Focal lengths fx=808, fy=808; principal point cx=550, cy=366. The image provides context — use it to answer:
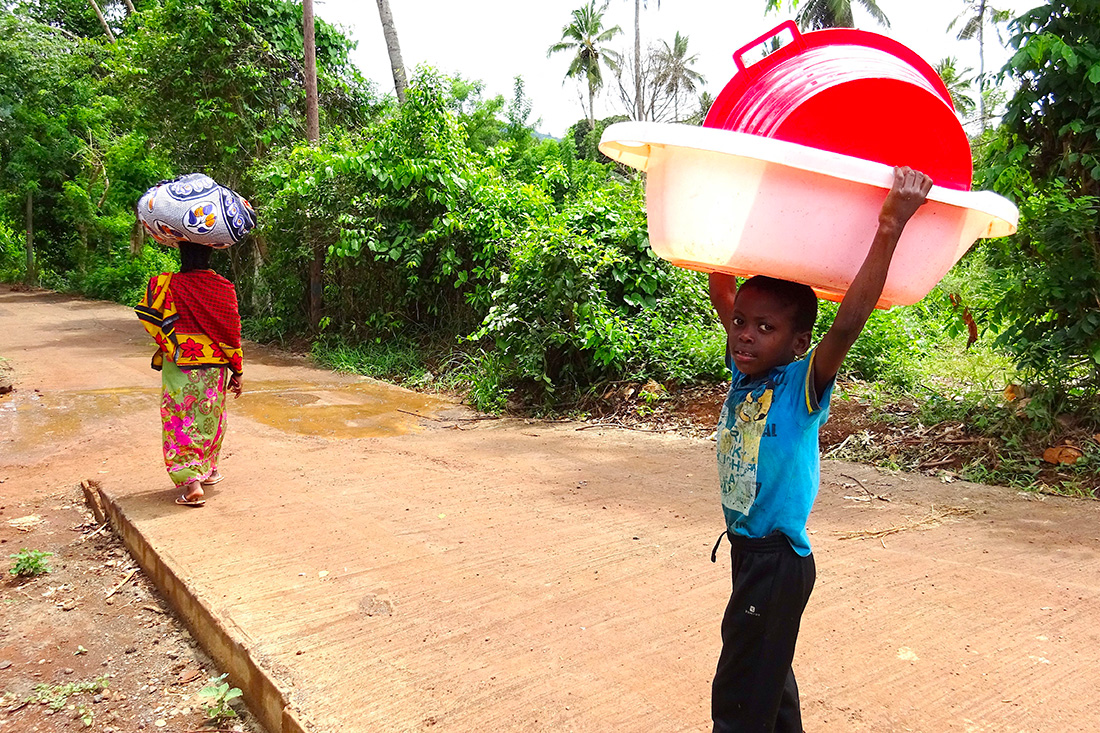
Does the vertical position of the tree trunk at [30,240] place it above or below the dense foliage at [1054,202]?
below

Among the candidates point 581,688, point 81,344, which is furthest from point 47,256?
point 581,688

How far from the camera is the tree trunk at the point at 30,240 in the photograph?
21.7 meters

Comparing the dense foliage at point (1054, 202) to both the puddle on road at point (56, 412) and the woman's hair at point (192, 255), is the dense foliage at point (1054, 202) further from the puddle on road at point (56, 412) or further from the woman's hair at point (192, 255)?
the puddle on road at point (56, 412)

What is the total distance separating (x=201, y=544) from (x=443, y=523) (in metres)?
1.02

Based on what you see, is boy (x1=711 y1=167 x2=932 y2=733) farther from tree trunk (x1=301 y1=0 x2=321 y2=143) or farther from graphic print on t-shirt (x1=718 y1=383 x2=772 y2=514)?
tree trunk (x1=301 y1=0 x2=321 y2=143)

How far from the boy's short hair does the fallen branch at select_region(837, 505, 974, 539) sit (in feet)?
6.82

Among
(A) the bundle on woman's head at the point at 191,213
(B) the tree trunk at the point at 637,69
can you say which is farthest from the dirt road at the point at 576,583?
(B) the tree trunk at the point at 637,69

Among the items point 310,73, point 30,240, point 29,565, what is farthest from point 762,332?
point 30,240

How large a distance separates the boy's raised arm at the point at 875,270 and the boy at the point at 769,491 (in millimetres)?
17

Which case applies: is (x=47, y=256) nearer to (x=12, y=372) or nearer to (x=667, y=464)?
(x=12, y=372)

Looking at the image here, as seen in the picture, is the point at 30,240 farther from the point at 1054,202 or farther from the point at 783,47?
the point at 783,47

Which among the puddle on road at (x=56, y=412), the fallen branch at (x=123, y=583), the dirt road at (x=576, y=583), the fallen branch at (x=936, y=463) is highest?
the fallen branch at (x=936, y=463)

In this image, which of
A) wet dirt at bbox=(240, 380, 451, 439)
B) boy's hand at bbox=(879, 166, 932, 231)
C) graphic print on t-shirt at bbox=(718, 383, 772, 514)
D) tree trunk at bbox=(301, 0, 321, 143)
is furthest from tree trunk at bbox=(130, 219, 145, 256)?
boy's hand at bbox=(879, 166, 932, 231)

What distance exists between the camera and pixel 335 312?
1079 centimetres
